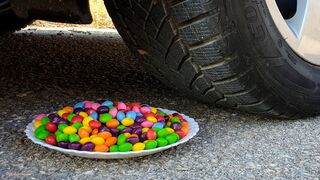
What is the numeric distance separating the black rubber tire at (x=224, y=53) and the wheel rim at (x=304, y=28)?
25 millimetres

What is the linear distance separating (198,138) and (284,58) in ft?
0.90

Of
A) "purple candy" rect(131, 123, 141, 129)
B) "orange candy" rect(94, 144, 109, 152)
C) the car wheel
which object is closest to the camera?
"orange candy" rect(94, 144, 109, 152)

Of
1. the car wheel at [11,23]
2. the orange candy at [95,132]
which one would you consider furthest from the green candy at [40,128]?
the car wheel at [11,23]

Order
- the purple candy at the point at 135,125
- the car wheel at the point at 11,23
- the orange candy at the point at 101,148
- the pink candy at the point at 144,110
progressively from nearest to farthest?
the orange candy at the point at 101,148 → the purple candy at the point at 135,125 → the pink candy at the point at 144,110 → the car wheel at the point at 11,23

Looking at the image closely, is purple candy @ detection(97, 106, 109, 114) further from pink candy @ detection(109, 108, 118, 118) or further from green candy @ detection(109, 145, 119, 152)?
green candy @ detection(109, 145, 119, 152)

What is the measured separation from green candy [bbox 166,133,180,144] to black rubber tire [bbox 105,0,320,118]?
0.20 meters

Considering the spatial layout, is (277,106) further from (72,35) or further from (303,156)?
(72,35)

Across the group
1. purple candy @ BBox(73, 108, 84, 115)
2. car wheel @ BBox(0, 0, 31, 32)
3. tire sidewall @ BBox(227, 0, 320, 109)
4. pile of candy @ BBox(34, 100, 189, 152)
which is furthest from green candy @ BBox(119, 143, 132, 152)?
car wheel @ BBox(0, 0, 31, 32)

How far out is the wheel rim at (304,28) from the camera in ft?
4.09

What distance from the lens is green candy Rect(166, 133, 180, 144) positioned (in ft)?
3.44

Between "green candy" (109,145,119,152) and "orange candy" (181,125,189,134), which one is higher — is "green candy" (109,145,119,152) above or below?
above

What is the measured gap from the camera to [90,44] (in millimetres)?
2344

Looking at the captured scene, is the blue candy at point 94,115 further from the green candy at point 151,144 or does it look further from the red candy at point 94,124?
the green candy at point 151,144

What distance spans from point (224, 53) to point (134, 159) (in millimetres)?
306
